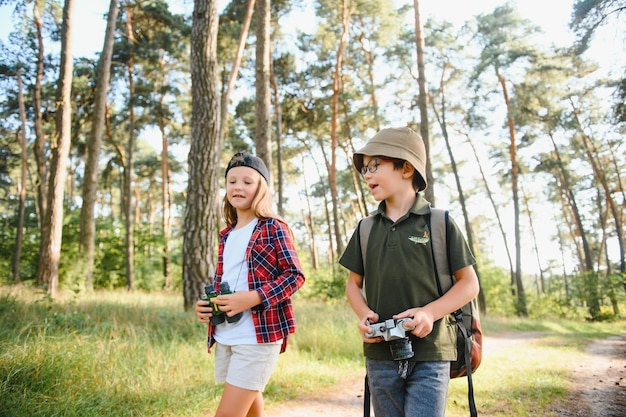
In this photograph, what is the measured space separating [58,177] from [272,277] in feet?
30.2

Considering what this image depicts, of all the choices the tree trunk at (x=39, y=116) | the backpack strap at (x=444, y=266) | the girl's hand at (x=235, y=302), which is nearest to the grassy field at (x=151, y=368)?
the girl's hand at (x=235, y=302)

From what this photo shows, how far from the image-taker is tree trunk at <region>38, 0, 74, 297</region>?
931 cm

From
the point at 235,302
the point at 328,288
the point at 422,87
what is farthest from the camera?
the point at 328,288

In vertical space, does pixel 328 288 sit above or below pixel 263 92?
below

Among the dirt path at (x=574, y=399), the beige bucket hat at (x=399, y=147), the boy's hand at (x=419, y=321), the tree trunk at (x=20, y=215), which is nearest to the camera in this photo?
the boy's hand at (x=419, y=321)

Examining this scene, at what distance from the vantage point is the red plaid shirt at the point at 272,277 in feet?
7.25

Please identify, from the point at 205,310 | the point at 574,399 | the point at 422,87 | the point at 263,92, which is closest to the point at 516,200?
the point at 422,87

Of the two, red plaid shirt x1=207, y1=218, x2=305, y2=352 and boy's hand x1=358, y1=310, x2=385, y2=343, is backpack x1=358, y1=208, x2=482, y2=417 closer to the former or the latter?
boy's hand x1=358, y1=310, x2=385, y2=343

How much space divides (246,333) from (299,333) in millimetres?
5170

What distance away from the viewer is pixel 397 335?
66.3 inches

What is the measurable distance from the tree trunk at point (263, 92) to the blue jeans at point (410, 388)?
7.03 m

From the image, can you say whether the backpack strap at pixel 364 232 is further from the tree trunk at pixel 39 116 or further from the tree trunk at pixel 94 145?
the tree trunk at pixel 39 116

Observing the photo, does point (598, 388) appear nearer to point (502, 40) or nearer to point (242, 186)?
point (242, 186)

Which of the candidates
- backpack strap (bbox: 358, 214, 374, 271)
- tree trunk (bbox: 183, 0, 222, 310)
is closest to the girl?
backpack strap (bbox: 358, 214, 374, 271)
